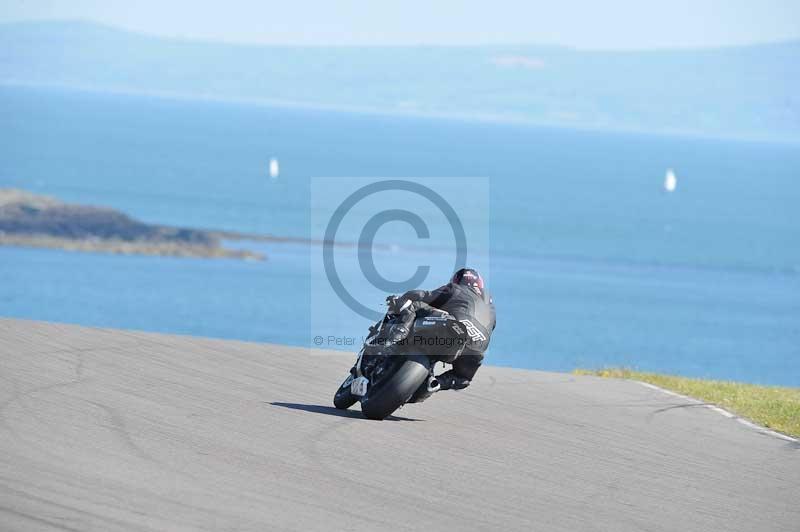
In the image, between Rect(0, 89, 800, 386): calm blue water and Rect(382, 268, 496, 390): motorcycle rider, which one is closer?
Rect(382, 268, 496, 390): motorcycle rider

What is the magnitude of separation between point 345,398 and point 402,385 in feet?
3.85

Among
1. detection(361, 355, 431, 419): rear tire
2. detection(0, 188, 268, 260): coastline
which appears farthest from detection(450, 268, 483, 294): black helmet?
detection(0, 188, 268, 260): coastline

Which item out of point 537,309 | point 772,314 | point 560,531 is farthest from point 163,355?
point 772,314

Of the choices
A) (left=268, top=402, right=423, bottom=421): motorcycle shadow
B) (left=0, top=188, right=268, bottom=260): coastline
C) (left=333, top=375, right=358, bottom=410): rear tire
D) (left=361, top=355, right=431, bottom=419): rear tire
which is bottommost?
(left=0, top=188, right=268, bottom=260): coastline

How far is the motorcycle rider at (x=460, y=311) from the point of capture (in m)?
12.5

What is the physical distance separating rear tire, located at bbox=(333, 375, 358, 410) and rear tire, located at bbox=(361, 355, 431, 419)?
2.03ft

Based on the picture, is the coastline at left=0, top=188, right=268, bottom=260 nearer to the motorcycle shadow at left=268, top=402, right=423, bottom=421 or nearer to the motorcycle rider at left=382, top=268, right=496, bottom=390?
the motorcycle shadow at left=268, top=402, right=423, bottom=421

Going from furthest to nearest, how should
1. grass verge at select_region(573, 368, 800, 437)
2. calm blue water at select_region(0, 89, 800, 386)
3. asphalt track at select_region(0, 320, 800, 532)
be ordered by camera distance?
calm blue water at select_region(0, 89, 800, 386), grass verge at select_region(573, 368, 800, 437), asphalt track at select_region(0, 320, 800, 532)

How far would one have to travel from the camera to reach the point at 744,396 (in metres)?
18.2

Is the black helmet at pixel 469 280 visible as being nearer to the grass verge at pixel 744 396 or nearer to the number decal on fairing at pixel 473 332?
the number decal on fairing at pixel 473 332

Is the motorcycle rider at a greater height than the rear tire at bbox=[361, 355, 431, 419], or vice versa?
Answer: the motorcycle rider

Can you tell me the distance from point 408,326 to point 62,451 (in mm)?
3744

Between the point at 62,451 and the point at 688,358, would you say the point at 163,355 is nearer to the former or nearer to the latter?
the point at 62,451

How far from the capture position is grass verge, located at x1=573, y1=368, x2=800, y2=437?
15633 mm
